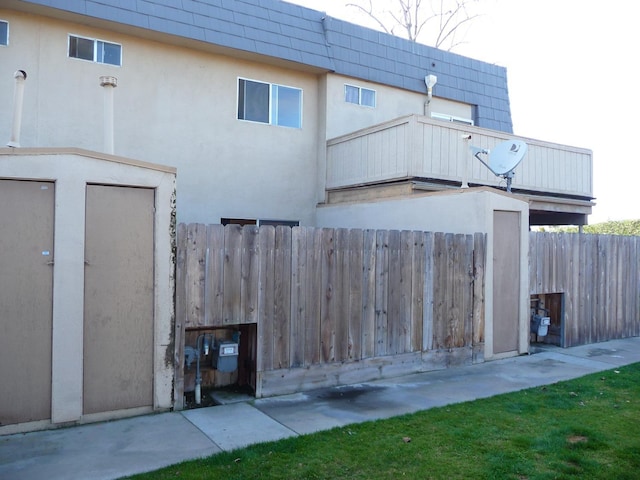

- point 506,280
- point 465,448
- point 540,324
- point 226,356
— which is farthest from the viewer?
point 540,324

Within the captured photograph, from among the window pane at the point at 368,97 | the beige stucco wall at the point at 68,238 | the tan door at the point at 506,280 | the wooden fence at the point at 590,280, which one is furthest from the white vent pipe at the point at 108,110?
the window pane at the point at 368,97

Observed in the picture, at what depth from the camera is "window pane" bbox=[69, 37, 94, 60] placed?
31.2 feet

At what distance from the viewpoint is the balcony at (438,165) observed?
10148 millimetres

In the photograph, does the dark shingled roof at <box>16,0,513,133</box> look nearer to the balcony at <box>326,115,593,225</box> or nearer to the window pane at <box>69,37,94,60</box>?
the window pane at <box>69,37,94,60</box>

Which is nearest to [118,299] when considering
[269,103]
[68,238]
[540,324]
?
[68,238]

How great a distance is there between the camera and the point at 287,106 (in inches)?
471

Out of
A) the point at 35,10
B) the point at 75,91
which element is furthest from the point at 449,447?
the point at 35,10

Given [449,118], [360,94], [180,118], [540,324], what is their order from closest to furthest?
[540,324]
[180,118]
[360,94]
[449,118]

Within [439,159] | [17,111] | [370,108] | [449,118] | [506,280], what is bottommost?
[506,280]

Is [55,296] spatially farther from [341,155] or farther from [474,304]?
[341,155]

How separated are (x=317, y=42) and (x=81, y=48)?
4927 mm

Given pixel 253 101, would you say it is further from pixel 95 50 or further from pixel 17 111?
pixel 17 111

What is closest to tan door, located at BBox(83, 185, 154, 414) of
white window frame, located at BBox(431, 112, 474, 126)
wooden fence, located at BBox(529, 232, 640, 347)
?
wooden fence, located at BBox(529, 232, 640, 347)

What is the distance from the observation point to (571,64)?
24484 mm
